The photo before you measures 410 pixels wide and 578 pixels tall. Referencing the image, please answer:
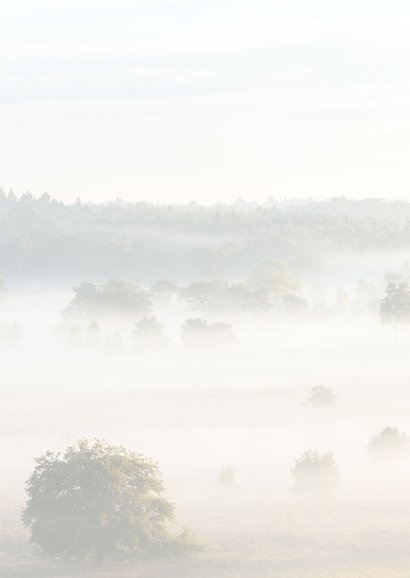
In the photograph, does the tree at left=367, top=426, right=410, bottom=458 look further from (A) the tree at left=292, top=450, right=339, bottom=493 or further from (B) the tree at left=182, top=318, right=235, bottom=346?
(B) the tree at left=182, top=318, right=235, bottom=346

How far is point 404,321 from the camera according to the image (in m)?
152

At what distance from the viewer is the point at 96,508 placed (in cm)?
6919

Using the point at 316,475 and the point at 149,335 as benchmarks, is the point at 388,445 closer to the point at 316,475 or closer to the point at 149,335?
the point at 316,475

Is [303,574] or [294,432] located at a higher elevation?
[294,432]

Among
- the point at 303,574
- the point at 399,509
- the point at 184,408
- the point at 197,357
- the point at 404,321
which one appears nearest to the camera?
the point at 303,574

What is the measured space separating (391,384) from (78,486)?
→ 216 ft

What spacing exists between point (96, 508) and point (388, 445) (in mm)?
31676

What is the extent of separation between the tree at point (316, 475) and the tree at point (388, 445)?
31.9ft

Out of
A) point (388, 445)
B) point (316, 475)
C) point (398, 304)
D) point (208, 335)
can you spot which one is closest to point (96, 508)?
point (316, 475)

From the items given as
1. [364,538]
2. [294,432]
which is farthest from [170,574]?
[294,432]

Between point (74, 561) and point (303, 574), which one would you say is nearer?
point (303, 574)

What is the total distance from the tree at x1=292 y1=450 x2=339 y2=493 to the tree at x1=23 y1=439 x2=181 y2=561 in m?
15.2

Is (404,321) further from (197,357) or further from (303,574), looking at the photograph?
(303,574)

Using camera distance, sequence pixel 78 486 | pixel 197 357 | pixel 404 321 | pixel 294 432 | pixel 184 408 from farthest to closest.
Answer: pixel 197 357
pixel 404 321
pixel 184 408
pixel 294 432
pixel 78 486
